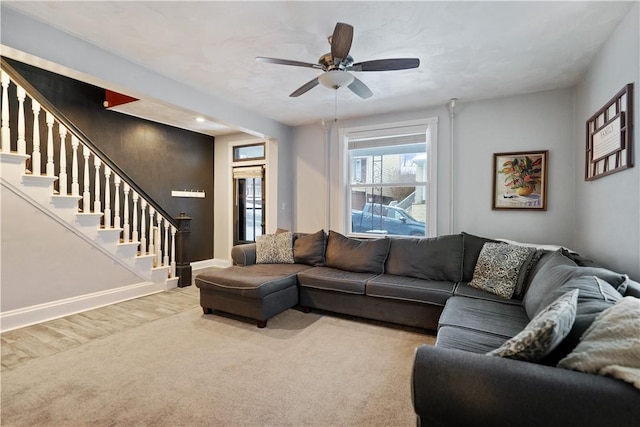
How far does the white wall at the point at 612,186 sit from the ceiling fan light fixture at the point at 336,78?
1898mm

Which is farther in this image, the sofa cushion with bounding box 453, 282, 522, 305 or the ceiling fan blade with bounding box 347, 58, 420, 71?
the sofa cushion with bounding box 453, 282, 522, 305

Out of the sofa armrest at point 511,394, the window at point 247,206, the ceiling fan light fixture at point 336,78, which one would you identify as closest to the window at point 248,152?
the window at point 247,206

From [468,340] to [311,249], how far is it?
2.43 m

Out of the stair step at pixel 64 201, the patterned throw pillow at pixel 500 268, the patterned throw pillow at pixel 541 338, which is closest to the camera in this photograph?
the patterned throw pillow at pixel 541 338

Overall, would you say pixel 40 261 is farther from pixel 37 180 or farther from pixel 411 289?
pixel 411 289

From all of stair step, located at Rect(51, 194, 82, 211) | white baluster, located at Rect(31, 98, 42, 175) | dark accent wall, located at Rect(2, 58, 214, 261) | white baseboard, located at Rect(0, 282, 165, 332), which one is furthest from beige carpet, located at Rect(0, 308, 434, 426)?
dark accent wall, located at Rect(2, 58, 214, 261)

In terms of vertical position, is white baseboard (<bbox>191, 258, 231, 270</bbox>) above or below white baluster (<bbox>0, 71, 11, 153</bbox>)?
below

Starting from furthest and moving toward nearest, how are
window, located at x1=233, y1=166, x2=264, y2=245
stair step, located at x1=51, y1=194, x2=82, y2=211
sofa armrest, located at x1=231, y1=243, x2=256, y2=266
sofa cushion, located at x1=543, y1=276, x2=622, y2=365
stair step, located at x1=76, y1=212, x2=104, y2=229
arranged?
window, located at x1=233, y1=166, x2=264, y2=245, sofa armrest, located at x1=231, y1=243, x2=256, y2=266, stair step, located at x1=76, y1=212, x2=104, y2=229, stair step, located at x1=51, y1=194, x2=82, y2=211, sofa cushion, located at x1=543, y1=276, x2=622, y2=365

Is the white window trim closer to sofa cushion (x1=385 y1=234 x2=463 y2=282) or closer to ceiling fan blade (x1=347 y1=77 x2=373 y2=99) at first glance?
sofa cushion (x1=385 y1=234 x2=463 y2=282)

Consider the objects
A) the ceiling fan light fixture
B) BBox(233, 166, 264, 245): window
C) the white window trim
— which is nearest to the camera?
the ceiling fan light fixture

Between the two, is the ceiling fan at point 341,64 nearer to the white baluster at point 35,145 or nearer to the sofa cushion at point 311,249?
the sofa cushion at point 311,249

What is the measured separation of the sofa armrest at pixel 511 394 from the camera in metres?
0.99

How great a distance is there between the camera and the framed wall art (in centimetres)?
208

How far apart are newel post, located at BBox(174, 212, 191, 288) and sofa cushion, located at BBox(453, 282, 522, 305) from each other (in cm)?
374
